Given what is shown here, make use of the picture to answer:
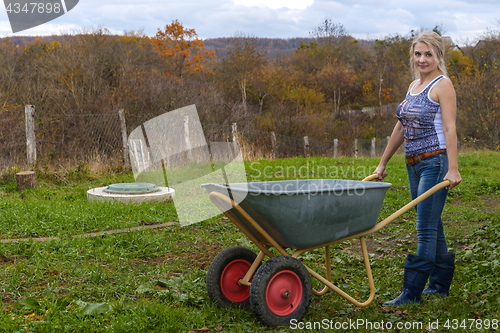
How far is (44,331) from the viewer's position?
7.47 feet

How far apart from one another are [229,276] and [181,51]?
2589 centimetres

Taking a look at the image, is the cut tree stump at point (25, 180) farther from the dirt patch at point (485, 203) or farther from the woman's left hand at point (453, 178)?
the dirt patch at point (485, 203)

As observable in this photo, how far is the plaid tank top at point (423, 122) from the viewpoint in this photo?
2.71m

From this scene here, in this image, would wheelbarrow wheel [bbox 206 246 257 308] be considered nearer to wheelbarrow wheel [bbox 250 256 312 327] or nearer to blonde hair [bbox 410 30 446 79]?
wheelbarrow wheel [bbox 250 256 312 327]

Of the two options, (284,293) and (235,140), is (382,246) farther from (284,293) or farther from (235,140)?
(235,140)

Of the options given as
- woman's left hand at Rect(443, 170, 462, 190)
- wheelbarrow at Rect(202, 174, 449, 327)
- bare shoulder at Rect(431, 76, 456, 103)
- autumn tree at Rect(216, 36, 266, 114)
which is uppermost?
autumn tree at Rect(216, 36, 266, 114)

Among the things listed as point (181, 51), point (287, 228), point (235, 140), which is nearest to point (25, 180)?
point (287, 228)

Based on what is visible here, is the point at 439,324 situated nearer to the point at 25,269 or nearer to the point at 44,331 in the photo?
the point at 44,331

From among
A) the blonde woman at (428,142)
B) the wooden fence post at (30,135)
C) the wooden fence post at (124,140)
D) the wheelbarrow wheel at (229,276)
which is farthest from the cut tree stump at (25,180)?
the blonde woman at (428,142)

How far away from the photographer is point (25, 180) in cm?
734

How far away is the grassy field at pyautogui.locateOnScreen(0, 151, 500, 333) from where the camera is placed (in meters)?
2.51

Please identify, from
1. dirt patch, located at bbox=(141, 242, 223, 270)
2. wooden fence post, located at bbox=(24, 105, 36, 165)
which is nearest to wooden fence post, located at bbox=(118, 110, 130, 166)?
wooden fence post, located at bbox=(24, 105, 36, 165)

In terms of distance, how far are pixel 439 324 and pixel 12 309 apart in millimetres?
2849

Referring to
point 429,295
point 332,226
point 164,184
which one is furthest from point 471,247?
point 164,184
